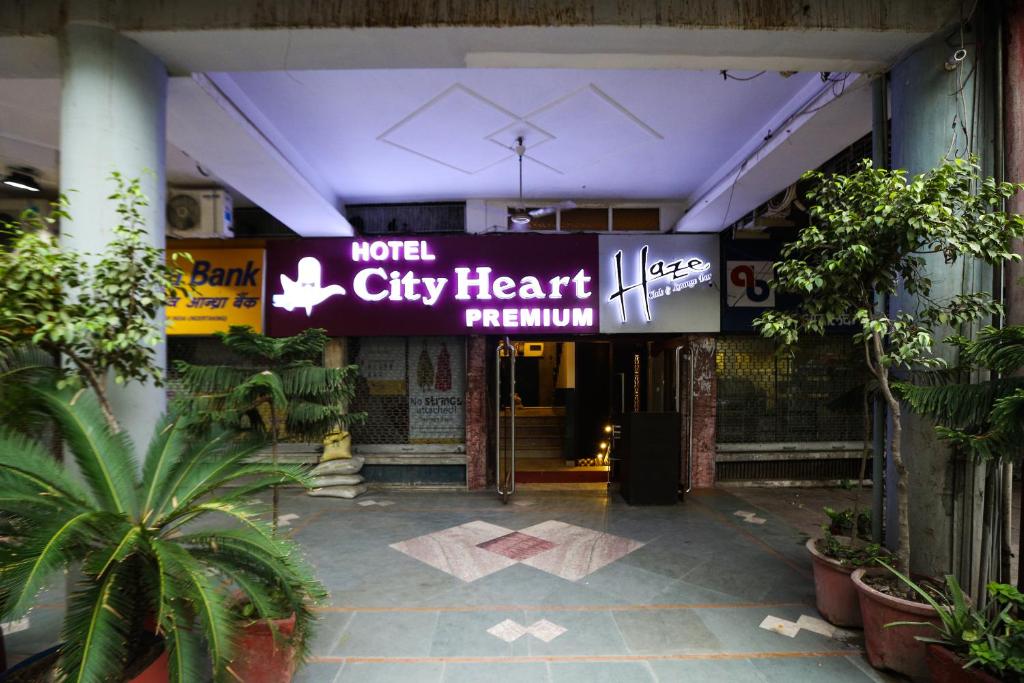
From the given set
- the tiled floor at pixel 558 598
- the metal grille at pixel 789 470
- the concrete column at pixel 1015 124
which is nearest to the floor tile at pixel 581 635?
the tiled floor at pixel 558 598

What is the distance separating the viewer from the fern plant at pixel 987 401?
2400 mm

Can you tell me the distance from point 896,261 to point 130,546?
14.9ft

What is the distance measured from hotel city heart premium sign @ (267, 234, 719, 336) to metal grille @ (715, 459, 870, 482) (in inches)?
109

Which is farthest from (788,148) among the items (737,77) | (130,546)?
(130,546)

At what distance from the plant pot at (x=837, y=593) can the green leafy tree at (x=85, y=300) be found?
15.8ft

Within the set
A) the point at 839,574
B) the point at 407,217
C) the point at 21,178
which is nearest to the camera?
the point at 839,574

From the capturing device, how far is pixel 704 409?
26.1 ft

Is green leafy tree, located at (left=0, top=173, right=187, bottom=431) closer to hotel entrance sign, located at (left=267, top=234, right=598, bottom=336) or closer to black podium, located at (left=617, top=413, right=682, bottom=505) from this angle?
hotel entrance sign, located at (left=267, top=234, right=598, bottom=336)

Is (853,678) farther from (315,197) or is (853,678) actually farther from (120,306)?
(315,197)

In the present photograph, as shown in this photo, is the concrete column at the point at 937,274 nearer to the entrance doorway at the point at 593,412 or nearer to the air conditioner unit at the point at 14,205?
the entrance doorway at the point at 593,412

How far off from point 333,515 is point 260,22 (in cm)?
554

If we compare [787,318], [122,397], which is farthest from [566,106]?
[122,397]

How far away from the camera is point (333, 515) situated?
6.45 m

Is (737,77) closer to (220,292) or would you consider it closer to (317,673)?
(317,673)
